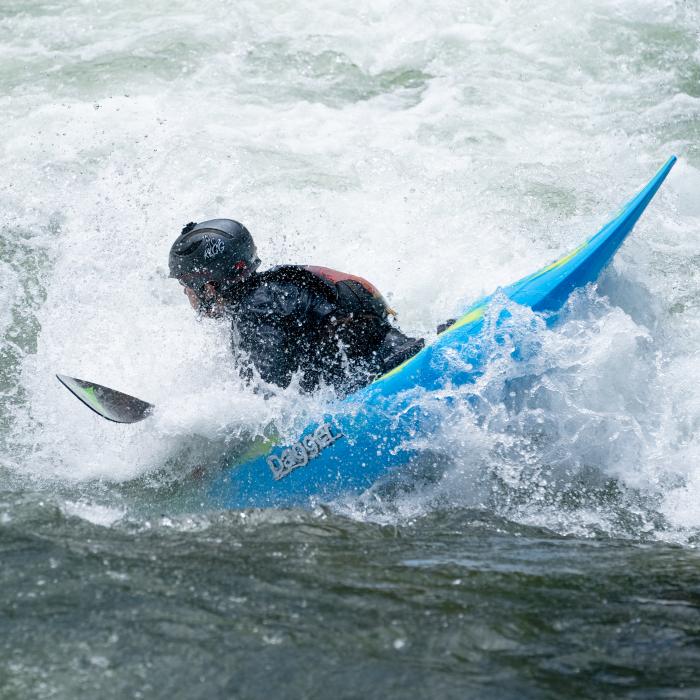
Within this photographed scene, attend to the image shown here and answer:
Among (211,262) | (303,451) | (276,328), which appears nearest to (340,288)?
(276,328)

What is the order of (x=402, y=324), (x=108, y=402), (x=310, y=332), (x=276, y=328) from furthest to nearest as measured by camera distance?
(x=402, y=324) → (x=108, y=402) → (x=310, y=332) → (x=276, y=328)

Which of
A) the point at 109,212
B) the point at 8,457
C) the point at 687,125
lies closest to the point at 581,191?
the point at 687,125

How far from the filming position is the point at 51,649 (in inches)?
112

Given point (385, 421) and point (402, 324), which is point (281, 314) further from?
point (402, 324)

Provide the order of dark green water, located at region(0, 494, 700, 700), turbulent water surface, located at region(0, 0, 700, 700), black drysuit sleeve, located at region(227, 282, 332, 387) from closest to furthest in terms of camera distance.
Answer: dark green water, located at region(0, 494, 700, 700) < turbulent water surface, located at region(0, 0, 700, 700) < black drysuit sleeve, located at region(227, 282, 332, 387)

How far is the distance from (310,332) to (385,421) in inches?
21.4

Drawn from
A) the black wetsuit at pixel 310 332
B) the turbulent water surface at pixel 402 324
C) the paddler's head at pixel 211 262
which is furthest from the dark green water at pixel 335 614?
the paddler's head at pixel 211 262

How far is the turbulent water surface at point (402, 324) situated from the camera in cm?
289

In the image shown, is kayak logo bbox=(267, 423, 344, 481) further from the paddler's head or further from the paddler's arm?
the paddler's head

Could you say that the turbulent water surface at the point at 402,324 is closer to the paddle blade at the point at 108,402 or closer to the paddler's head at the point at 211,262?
the paddle blade at the point at 108,402

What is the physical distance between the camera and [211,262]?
4410mm

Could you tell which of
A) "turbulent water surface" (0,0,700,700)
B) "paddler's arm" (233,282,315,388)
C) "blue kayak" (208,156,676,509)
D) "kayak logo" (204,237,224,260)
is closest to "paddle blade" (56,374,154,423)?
"turbulent water surface" (0,0,700,700)

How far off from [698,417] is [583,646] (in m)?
2.14

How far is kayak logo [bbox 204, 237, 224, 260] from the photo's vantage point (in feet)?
14.5
